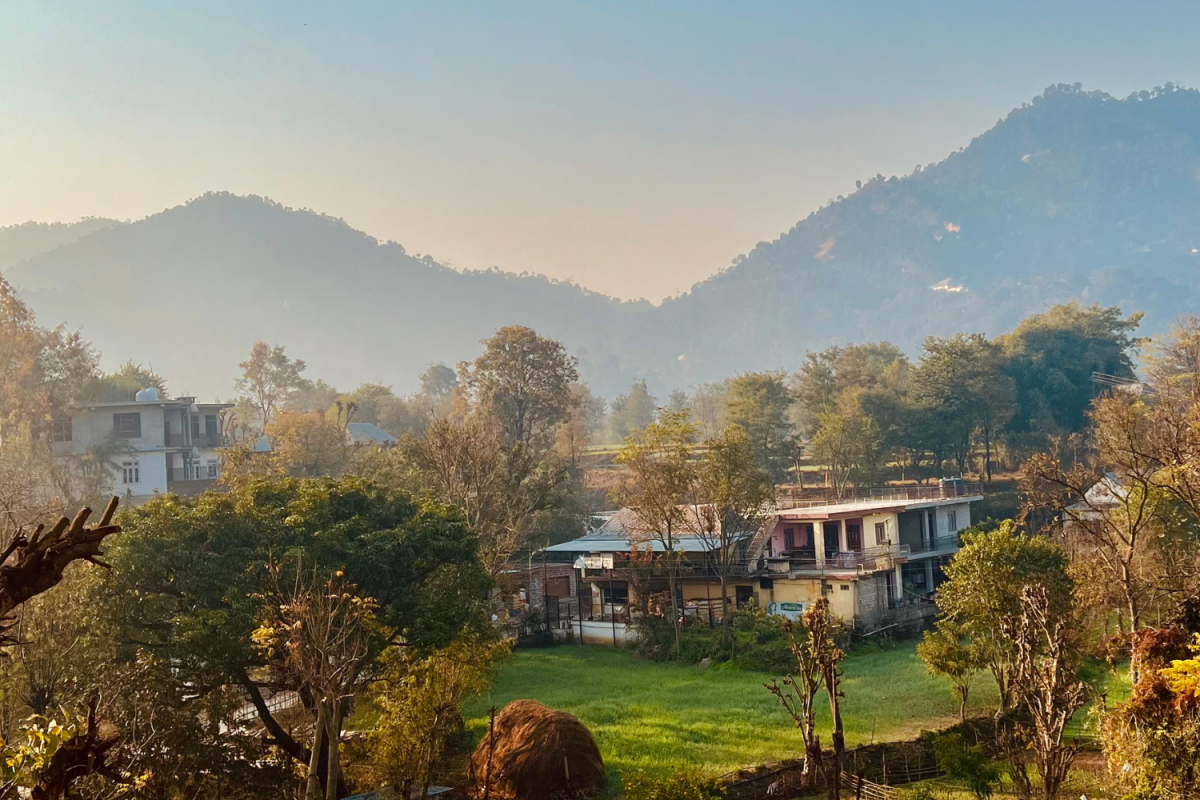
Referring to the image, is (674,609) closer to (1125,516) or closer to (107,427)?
(1125,516)

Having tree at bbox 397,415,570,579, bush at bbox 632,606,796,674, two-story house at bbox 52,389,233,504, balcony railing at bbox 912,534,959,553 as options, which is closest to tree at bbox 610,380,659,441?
two-story house at bbox 52,389,233,504

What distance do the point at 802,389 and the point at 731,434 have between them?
3640 centimetres

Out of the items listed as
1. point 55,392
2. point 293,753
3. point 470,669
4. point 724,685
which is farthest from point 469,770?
point 55,392

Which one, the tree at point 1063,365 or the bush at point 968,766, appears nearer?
the bush at point 968,766

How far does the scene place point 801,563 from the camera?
3553 centimetres

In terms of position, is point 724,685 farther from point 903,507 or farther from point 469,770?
point 903,507

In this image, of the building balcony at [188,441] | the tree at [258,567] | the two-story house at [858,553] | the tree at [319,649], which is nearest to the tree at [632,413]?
the building balcony at [188,441]

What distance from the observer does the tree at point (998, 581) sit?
21.8 m

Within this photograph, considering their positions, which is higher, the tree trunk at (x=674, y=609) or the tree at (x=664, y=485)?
the tree at (x=664, y=485)

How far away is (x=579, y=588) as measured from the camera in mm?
39312

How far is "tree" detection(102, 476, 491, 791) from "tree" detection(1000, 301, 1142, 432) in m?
49.4

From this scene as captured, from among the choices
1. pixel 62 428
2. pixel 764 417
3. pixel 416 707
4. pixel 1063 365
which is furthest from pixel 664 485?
pixel 1063 365

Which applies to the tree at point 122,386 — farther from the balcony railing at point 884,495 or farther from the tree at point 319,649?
the tree at point 319,649

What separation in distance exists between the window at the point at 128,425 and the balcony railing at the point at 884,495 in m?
31.5
